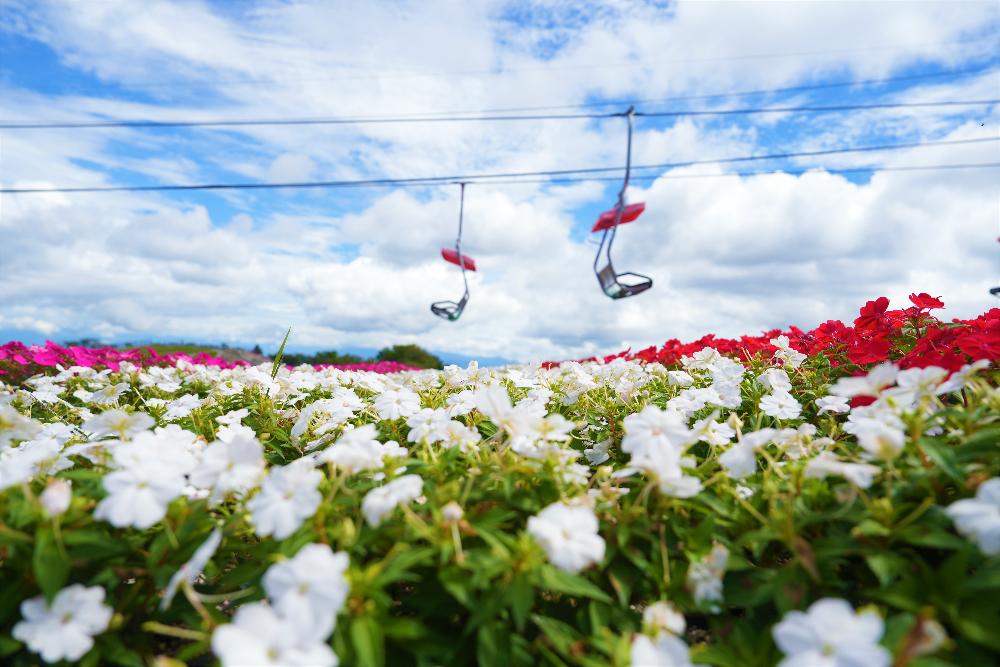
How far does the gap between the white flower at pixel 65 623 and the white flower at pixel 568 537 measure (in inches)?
38.4

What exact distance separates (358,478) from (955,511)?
5.09ft

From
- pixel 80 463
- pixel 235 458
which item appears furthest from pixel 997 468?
pixel 80 463

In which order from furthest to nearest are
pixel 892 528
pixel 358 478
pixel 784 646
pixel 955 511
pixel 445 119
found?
pixel 445 119 < pixel 358 478 < pixel 892 528 < pixel 955 511 < pixel 784 646

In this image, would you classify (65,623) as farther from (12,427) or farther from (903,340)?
(903,340)

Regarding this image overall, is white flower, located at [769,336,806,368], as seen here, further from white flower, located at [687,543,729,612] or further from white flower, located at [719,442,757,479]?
white flower, located at [687,543,729,612]

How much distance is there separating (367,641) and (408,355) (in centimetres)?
1708

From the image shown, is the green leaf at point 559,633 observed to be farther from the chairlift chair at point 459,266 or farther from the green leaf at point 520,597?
the chairlift chair at point 459,266

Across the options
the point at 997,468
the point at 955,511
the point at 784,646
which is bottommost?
the point at 784,646

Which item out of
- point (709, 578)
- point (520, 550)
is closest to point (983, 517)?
point (709, 578)

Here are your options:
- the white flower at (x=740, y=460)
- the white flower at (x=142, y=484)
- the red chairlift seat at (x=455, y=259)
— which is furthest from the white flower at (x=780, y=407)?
the red chairlift seat at (x=455, y=259)

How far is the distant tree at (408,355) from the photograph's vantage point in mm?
17781

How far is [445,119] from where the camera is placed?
1998cm

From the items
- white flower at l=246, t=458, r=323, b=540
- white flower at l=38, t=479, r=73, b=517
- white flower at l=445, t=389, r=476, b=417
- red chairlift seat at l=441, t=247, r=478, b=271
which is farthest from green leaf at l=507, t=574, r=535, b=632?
red chairlift seat at l=441, t=247, r=478, b=271

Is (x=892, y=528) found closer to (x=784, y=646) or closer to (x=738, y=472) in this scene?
(x=738, y=472)
